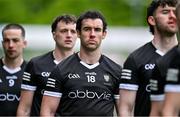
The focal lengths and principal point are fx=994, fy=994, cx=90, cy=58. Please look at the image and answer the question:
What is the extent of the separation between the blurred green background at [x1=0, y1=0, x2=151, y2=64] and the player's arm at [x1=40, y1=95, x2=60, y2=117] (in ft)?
98.4

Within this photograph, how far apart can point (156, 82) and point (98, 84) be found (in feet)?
9.17

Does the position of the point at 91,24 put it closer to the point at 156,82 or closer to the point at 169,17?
the point at 169,17

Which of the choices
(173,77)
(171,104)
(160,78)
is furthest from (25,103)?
(173,77)

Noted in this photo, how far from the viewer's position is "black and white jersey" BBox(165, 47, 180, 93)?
27.2 ft

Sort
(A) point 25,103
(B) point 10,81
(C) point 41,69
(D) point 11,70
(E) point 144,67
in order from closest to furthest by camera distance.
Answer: (E) point 144,67 < (A) point 25,103 < (C) point 41,69 < (B) point 10,81 < (D) point 11,70

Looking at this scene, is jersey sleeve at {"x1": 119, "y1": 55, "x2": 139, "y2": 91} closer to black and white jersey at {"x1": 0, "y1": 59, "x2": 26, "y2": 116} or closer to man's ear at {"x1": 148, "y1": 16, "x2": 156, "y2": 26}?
man's ear at {"x1": 148, "y1": 16, "x2": 156, "y2": 26}

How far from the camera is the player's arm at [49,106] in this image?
11641 millimetres

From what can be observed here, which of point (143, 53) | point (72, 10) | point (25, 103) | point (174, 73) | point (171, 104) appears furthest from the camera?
point (72, 10)

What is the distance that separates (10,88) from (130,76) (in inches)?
119

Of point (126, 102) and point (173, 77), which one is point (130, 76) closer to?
point (126, 102)

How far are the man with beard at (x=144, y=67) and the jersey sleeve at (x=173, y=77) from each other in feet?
9.07

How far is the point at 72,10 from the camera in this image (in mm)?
41625

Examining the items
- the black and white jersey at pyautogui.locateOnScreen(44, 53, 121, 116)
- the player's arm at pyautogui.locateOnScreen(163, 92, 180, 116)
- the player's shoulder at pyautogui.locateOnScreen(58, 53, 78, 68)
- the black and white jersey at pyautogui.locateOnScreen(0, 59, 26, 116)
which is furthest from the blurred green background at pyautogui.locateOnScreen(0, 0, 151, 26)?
the player's arm at pyautogui.locateOnScreen(163, 92, 180, 116)

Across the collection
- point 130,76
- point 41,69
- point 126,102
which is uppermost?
point 130,76
